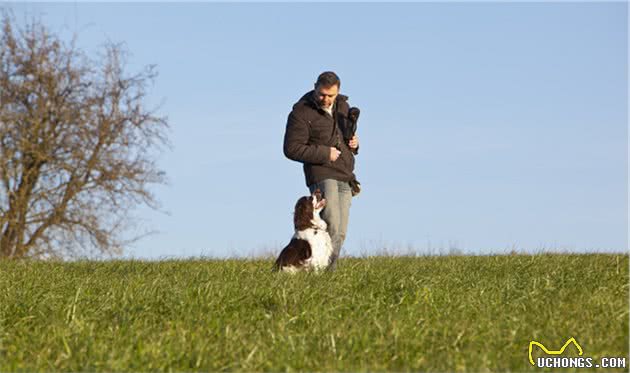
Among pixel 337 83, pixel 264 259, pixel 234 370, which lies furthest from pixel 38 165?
pixel 234 370

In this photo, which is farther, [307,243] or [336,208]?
[336,208]

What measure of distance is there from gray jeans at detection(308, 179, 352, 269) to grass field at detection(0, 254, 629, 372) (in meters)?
1.28

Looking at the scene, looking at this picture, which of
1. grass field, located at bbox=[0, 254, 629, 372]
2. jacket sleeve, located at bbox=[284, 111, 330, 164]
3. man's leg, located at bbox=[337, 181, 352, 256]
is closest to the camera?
grass field, located at bbox=[0, 254, 629, 372]

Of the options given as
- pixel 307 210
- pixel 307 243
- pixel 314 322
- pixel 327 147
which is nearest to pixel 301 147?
pixel 327 147

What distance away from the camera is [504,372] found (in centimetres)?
579

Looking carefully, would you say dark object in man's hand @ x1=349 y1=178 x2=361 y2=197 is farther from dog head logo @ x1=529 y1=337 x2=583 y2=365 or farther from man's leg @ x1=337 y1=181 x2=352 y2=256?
dog head logo @ x1=529 y1=337 x2=583 y2=365

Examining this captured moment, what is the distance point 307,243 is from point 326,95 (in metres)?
1.92

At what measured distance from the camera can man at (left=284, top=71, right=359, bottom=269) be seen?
1094 cm

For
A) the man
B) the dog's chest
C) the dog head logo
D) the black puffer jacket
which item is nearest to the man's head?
the man

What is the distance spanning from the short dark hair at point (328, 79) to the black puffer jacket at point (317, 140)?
1.08 ft

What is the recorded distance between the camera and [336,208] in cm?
1113

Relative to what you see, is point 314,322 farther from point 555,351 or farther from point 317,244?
point 317,244

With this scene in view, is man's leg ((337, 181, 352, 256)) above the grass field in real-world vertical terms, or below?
above

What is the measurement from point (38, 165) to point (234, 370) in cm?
1843
